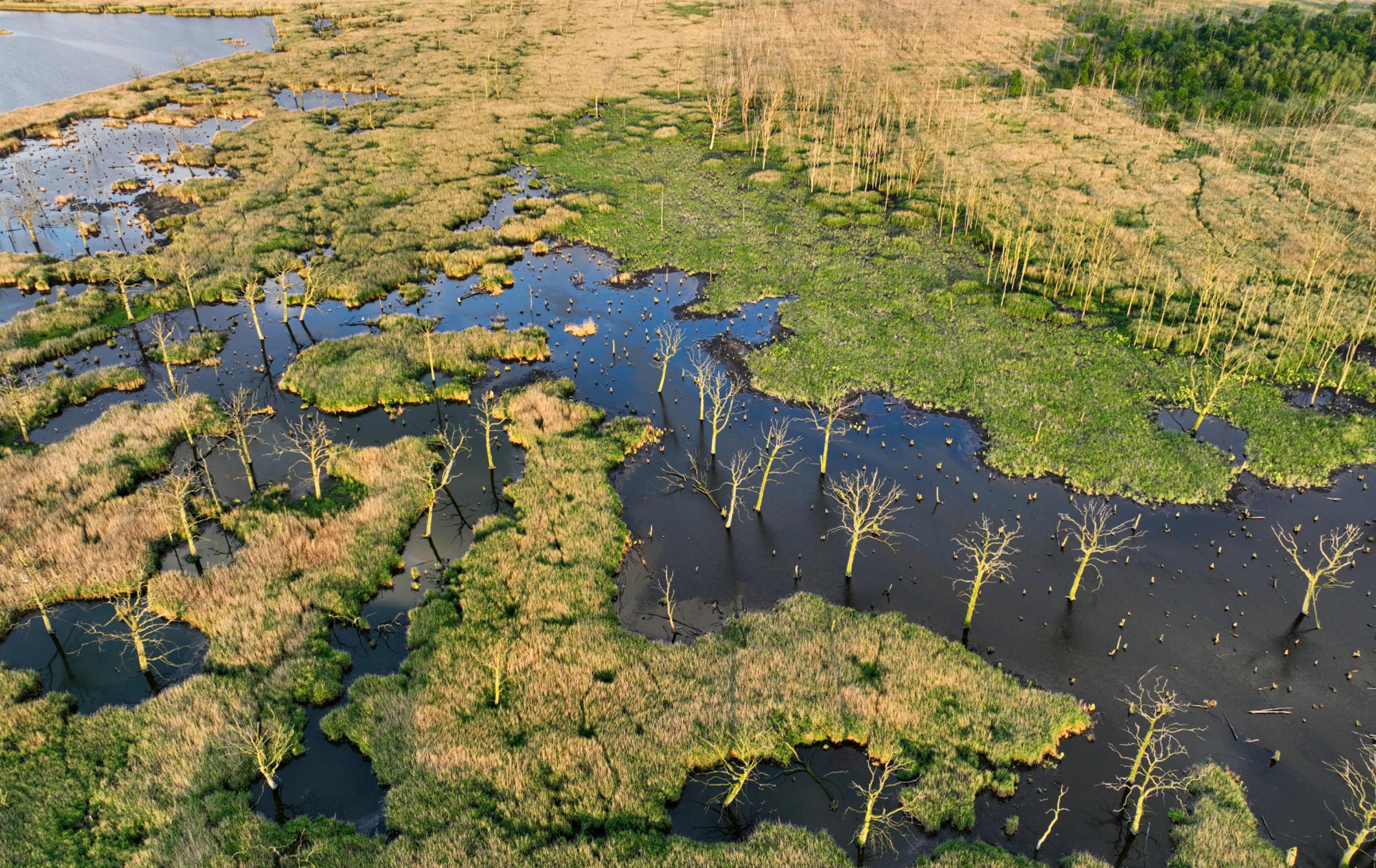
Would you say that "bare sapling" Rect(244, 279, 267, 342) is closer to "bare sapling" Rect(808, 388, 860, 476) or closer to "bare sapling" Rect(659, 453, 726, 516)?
"bare sapling" Rect(659, 453, 726, 516)

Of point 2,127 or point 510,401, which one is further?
point 2,127

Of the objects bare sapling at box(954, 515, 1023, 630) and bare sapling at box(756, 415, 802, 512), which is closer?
bare sapling at box(954, 515, 1023, 630)

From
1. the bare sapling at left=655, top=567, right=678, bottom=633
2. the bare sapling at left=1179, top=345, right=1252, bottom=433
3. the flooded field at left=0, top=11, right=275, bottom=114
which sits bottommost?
the bare sapling at left=655, top=567, right=678, bottom=633

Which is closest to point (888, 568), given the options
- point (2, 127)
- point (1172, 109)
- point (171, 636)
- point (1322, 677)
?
point (1322, 677)

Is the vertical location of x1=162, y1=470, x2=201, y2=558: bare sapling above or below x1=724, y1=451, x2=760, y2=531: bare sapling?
above

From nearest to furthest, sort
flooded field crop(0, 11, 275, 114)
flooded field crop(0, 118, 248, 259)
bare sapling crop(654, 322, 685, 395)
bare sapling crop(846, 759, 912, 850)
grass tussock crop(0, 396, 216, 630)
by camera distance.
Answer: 1. bare sapling crop(846, 759, 912, 850)
2. grass tussock crop(0, 396, 216, 630)
3. bare sapling crop(654, 322, 685, 395)
4. flooded field crop(0, 118, 248, 259)
5. flooded field crop(0, 11, 275, 114)

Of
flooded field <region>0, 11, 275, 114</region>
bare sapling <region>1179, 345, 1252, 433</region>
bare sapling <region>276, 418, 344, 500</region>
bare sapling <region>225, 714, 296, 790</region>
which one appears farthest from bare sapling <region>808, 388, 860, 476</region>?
flooded field <region>0, 11, 275, 114</region>

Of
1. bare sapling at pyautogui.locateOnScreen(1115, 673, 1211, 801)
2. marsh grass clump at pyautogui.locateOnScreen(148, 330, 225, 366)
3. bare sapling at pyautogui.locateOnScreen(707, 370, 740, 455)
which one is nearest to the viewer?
bare sapling at pyautogui.locateOnScreen(1115, 673, 1211, 801)

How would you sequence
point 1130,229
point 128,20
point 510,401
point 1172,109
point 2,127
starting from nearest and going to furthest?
point 510,401, point 1130,229, point 2,127, point 1172,109, point 128,20

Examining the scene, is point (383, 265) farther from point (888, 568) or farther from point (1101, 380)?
point (1101, 380)
